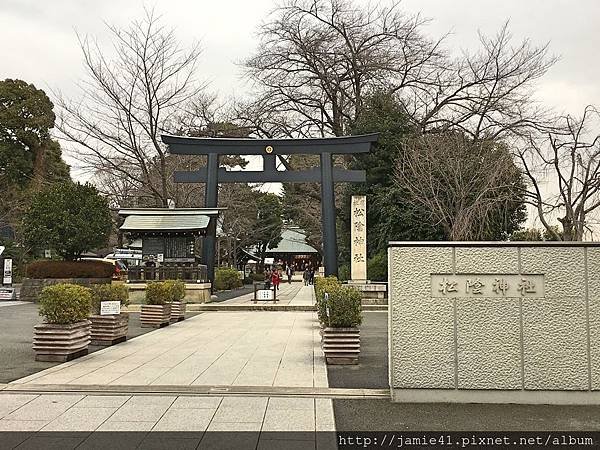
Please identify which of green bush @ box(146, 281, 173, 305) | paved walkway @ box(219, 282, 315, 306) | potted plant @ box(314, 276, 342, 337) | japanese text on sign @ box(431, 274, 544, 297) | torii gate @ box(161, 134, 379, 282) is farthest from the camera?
torii gate @ box(161, 134, 379, 282)

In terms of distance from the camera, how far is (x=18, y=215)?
38.1m

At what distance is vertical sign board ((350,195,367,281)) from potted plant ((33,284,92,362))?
14740mm

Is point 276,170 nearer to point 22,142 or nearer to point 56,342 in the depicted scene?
point 56,342

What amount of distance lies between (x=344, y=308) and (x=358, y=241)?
46.8 ft

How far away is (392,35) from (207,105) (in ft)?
34.2

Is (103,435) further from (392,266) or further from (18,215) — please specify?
(18,215)

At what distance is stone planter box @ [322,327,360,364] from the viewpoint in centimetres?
938

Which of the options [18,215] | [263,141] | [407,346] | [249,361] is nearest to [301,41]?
[263,141]

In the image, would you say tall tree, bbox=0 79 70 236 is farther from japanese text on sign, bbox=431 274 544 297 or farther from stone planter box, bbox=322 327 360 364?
japanese text on sign, bbox=431 274 544 297

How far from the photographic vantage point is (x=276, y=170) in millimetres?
25672

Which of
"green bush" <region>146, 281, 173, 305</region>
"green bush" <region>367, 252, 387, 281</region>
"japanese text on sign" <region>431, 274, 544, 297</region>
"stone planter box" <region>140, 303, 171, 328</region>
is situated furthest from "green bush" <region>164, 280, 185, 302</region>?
"japanese text on sign" <region>431, 274, 544, 297</region>

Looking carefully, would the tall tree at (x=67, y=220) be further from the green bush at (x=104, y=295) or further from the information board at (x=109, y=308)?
the information board at (x=109, y=308)

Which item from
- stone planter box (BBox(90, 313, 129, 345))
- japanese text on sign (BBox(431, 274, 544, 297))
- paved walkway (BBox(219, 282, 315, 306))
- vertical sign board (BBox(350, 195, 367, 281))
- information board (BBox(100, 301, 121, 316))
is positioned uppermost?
vertical sign board (BBox(350, 195, 367, 281))

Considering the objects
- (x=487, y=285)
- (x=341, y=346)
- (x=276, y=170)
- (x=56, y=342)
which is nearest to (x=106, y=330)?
(x=56, y=342)
